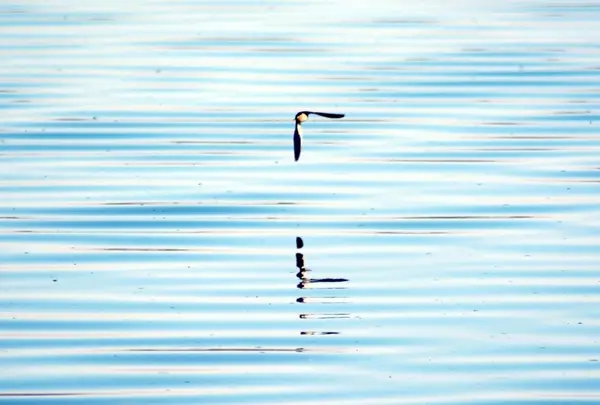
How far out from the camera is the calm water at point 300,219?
648 cm

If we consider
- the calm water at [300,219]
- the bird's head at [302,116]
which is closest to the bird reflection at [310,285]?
the calm water at [300,219]

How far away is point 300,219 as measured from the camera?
906 centimetres

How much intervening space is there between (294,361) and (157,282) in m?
1.40

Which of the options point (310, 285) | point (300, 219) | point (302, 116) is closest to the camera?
point (310, 285)

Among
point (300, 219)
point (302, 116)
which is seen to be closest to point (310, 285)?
point (302, 116)

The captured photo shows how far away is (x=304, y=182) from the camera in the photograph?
993cm

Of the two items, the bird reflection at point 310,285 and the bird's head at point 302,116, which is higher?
the bird's head at point 302,116

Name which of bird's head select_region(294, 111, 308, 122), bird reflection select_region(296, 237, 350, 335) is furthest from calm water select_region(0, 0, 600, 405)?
bird's head select_region(294, 111, 308, 122)

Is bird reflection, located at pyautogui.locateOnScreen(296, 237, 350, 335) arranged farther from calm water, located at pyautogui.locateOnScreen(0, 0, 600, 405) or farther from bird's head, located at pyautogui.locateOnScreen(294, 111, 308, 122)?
bird's head, located at pyautogui.locateOnScreen(294, 111, 308, 122)

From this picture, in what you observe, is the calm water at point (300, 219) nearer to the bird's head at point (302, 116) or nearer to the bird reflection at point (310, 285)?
the bird reflection at point (310, 285)

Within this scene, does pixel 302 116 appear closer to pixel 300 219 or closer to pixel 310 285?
pixel 300 219

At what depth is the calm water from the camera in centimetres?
648

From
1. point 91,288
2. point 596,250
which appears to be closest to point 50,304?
point 91,288

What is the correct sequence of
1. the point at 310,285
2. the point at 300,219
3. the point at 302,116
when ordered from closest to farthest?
the point at 310,285 < the point at 302,116 < the point at 300,219
